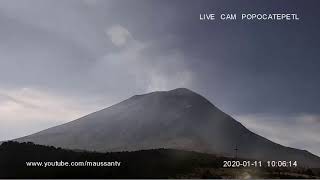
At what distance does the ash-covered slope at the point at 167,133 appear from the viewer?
8.30 meters

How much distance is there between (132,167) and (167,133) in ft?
2.04

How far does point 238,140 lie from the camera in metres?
8.34

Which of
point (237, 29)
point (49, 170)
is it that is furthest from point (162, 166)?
point (237, 29)

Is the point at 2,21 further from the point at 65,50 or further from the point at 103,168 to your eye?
the point at 103,168

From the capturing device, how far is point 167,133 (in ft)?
27.7

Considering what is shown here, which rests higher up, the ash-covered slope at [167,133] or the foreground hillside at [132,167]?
the ash-covered slope at [167,133]

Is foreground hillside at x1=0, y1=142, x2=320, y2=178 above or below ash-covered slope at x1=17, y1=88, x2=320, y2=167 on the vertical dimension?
below

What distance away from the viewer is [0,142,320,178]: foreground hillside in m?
8.21

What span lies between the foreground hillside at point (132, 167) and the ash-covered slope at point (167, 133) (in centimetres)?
10

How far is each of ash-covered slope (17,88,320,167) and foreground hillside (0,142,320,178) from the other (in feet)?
0.32

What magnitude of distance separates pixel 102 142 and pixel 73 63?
105cm

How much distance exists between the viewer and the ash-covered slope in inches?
327
